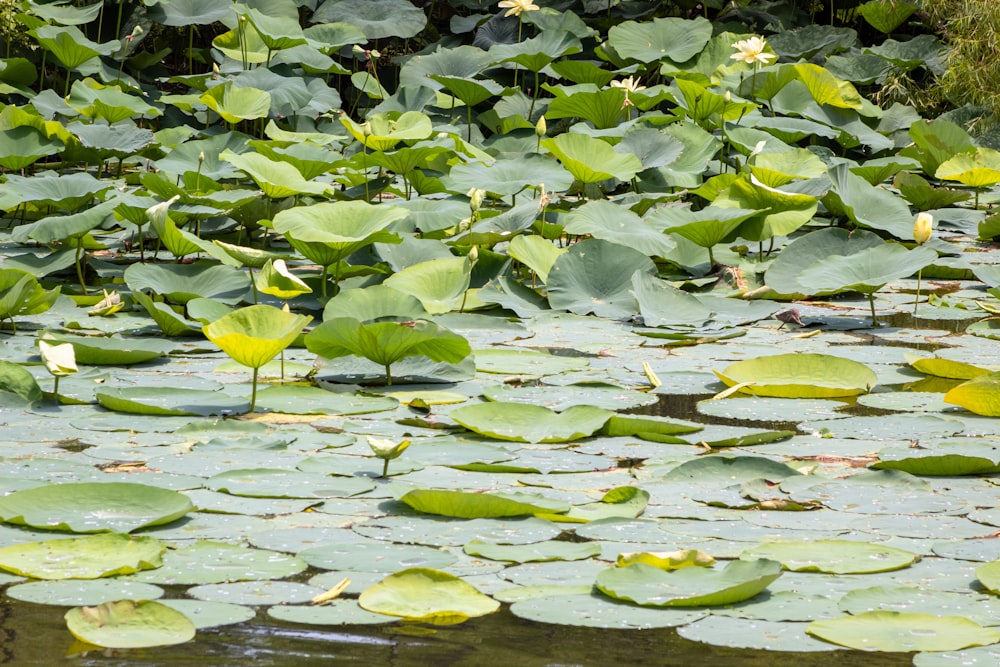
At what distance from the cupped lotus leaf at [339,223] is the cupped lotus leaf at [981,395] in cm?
145

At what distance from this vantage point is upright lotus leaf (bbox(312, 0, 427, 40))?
6.97 m

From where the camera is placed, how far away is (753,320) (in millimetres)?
3354

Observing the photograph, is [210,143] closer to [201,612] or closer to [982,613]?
[201,612]

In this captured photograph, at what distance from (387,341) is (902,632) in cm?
141

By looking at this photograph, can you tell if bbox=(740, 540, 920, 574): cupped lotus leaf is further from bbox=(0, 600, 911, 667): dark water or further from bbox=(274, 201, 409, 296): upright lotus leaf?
bbox=(274, 201, 409, 296): upright lotus leaf

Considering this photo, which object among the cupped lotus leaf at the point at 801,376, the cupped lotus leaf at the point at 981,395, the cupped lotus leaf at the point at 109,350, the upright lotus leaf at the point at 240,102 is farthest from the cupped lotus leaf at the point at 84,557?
the upright lotus leaf at the point at 240,102

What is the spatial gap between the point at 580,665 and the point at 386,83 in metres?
6.58

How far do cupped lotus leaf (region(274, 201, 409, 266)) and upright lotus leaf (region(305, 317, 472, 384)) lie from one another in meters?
0.55

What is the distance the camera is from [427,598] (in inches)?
56.7

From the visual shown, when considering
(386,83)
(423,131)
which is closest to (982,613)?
(423,131)

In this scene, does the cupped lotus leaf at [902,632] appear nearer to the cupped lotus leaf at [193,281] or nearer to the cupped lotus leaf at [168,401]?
the cupped lotus leaf at [168,401]

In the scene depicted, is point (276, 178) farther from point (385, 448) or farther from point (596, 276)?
point (385, 448)

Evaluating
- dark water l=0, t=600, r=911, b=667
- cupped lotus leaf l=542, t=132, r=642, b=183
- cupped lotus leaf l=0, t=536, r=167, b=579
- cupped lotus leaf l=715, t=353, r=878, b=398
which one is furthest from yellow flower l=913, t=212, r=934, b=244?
cupped lotus leaf l=0, t=536, r=167, b=579

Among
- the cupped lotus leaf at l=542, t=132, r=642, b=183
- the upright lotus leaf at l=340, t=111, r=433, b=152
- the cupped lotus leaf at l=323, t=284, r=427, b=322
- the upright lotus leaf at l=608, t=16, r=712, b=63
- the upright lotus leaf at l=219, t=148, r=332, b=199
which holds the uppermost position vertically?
the upright lotus leaf at l=608, t=16, r=712, b=63
